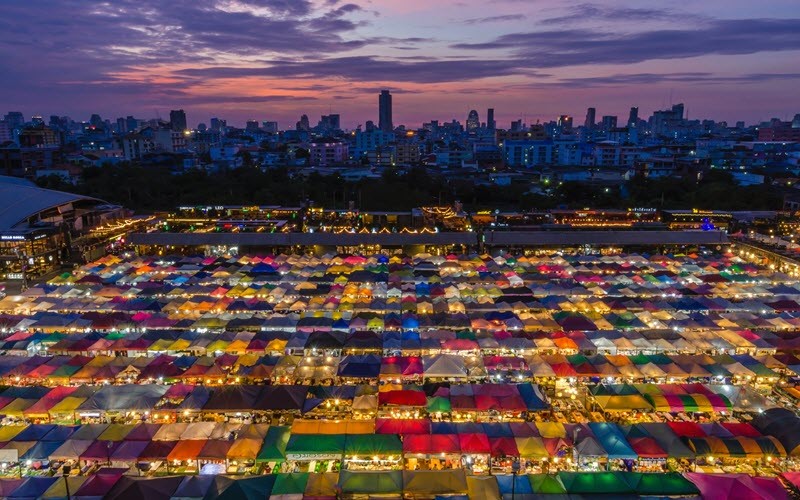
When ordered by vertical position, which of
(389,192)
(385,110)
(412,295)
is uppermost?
(385,110)

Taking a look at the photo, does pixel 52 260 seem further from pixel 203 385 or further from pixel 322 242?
pixel 203 385

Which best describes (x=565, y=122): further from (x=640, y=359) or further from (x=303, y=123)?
(x=640, y=359)

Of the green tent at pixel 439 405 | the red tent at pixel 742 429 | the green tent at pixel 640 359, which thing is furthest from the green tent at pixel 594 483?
the green tent at pixel 640 359

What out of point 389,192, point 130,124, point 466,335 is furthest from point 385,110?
point 466,335

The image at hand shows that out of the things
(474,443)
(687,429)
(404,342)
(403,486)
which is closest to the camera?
(403,486)

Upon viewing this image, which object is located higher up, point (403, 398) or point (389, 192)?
point (389, 192)

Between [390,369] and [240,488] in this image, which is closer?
[240,488]

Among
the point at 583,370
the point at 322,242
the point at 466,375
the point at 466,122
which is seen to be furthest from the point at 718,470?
the point at 466,122

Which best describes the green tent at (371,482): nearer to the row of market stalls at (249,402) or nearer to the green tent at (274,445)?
the green tent at (274,445)
